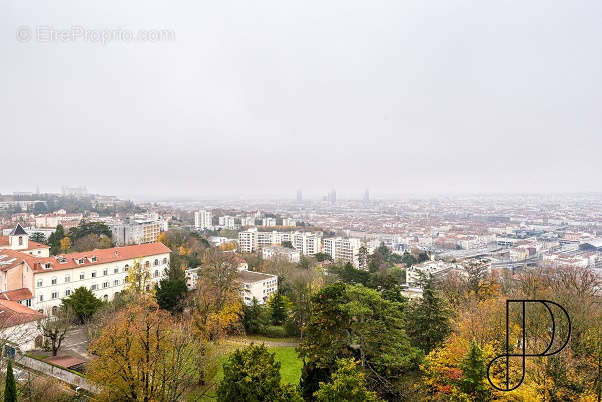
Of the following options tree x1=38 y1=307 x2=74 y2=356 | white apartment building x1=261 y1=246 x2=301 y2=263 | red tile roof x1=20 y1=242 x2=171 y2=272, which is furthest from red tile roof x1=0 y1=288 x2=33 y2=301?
white apartment building x1=261 y1=246 x2=301 y2=263

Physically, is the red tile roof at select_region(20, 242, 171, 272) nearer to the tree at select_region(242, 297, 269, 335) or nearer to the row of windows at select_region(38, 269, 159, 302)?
the row of windows at select_region(38, 269, 159, 302)

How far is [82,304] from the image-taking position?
19.9m

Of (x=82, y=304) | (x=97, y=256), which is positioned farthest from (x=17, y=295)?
(x=97, y=256)

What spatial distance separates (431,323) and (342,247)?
5107cm

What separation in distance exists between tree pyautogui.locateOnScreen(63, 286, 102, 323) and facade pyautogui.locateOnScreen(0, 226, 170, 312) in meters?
1.83

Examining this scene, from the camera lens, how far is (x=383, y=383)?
1191 cm

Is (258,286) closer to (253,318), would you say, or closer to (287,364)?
(253,318)

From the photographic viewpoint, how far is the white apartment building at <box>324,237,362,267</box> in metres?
62.9

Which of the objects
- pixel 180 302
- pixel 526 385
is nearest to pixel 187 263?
pixel 180 302

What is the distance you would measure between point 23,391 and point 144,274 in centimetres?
1429

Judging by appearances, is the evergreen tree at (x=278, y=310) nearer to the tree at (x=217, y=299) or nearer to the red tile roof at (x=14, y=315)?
the tree at (x=217, y=299)

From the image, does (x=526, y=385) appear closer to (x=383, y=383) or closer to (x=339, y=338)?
(x=383, y=383)

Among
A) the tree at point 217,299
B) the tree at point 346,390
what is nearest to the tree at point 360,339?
the tree at point 346,390

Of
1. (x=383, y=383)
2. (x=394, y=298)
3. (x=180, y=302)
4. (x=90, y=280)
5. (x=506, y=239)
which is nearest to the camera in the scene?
(x=383, y=383)
